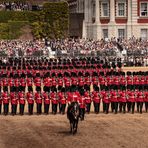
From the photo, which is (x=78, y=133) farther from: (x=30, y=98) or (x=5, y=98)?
(x=5, y=98)

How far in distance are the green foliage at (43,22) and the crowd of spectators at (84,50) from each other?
21.4 feet

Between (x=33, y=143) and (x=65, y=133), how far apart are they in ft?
7.82

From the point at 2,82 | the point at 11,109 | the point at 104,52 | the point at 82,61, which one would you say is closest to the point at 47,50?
the point at 104,52

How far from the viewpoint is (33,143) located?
23.0 m

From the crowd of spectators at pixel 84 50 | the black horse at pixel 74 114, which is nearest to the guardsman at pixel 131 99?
the black horse at pixel 74 114

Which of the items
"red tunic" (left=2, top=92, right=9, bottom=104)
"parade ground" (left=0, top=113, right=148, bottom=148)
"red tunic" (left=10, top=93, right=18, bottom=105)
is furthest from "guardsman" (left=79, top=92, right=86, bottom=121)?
"red tunic" (left=2, top=92, right=9, bottom=104)

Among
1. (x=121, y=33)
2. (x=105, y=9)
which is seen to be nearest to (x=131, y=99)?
(x=121, y=33)

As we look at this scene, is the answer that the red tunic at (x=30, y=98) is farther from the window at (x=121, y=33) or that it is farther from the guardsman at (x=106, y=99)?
the window at (x=121, y=33)

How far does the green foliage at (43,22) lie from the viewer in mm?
63469

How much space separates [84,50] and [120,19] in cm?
1092

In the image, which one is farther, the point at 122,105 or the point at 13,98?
the point at 122,105

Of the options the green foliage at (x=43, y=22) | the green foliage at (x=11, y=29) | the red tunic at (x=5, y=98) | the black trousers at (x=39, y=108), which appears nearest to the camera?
the red tunic at (x=5, y=98)

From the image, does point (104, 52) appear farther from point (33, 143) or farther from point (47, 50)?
point (33, 143)

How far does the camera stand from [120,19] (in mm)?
63594
